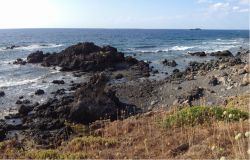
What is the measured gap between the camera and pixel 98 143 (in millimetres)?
11375

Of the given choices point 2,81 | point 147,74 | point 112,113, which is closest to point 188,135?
point 112,113

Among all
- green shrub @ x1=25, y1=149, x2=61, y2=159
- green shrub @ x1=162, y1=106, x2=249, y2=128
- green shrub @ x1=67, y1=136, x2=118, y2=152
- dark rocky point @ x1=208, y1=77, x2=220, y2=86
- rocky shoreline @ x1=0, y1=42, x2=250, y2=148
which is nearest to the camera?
green shrub @ x1=25, y1=149, x2=61, y2=159

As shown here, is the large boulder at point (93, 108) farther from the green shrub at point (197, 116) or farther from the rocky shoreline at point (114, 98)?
the green shrub at point (197, 116)

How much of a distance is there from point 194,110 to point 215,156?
4.62 meters

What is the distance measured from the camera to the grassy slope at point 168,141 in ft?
29.5

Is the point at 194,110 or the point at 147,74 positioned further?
the point at 147,74

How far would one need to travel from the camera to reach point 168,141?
10.4 metres

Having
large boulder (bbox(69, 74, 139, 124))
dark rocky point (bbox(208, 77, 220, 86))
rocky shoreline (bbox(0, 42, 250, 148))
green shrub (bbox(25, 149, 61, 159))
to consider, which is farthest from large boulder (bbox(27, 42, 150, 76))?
green shrub (bbox(25, 149, 61, 159))

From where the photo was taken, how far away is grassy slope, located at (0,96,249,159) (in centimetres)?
900

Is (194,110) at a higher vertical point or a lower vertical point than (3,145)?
higher

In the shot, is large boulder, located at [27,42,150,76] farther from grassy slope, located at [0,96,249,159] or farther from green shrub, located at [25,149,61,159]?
green shrub, located at [25,149,61,159]

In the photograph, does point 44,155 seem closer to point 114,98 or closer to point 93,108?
point 93,108

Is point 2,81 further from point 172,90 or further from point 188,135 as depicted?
point 188,135

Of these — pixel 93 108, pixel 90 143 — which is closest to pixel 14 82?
pixel 93 108
